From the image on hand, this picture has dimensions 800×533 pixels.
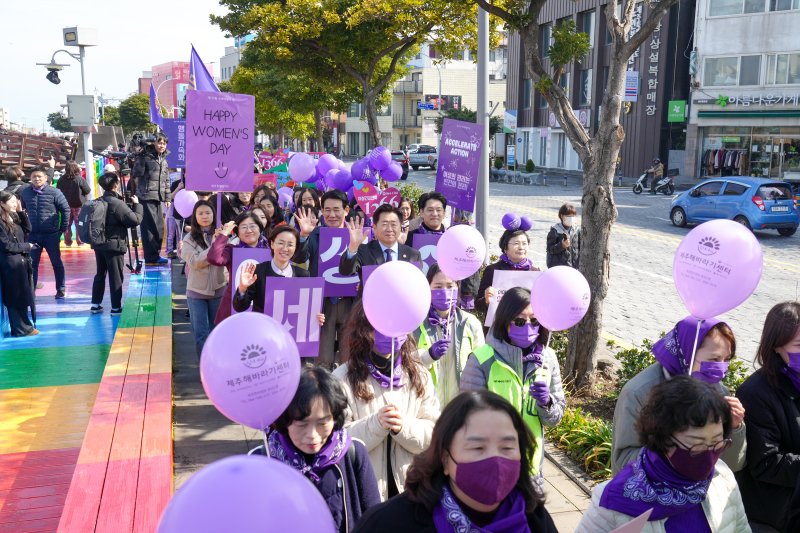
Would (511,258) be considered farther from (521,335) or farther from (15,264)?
(15,264)

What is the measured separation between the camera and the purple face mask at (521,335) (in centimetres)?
368

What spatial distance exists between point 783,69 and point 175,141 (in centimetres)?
2801

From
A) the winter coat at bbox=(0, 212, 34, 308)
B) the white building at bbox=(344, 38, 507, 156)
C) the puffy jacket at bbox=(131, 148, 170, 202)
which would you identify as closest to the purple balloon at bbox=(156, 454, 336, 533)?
the winter coat at bbox=(0, 212, 34, 308)

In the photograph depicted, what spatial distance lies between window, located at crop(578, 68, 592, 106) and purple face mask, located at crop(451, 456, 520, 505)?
42.3m

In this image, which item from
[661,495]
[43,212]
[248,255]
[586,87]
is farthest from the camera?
[586,87]

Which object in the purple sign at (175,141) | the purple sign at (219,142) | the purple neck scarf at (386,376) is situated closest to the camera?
the purple neck scarf at (386,376)

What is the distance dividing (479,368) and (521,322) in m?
0.33

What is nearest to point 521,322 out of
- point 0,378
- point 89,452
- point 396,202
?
point 89,452

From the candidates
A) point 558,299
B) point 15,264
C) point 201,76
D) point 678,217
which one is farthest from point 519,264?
point 678,217

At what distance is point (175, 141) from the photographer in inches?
541

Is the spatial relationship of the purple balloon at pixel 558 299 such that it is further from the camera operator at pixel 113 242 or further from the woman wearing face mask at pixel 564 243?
the camera operator at pixel 113 242

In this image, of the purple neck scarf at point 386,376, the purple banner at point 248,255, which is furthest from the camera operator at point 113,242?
the purple neck scarf at point 386,376

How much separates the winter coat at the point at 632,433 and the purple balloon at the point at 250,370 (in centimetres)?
141

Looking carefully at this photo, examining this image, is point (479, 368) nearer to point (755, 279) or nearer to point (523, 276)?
point (755, 279)
